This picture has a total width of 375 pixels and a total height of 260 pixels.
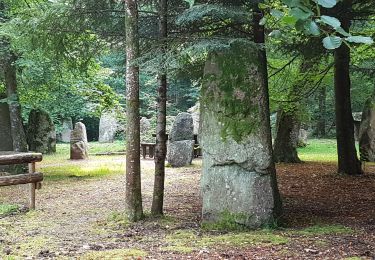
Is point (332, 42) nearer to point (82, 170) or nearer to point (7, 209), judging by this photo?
point (7, 209)

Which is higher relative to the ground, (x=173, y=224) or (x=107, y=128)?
(x=107, y=128)

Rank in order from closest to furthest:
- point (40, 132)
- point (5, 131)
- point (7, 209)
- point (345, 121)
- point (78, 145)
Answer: point (7, 209)
point (345, 121)
point (5, 131)
point (78, 145)
point (40, 132)

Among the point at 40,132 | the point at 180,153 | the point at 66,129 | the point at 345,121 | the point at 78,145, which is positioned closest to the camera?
the point at 345,121

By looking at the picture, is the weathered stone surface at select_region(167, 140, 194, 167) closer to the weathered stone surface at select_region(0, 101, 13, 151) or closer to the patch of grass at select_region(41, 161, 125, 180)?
the patch of grass at select_region(41, 161, 125, 180)

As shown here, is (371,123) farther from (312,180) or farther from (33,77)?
(33,77)

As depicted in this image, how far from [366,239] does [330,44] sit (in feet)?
15.6

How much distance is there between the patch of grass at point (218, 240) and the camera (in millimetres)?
5316

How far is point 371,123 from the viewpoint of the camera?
15242 mm

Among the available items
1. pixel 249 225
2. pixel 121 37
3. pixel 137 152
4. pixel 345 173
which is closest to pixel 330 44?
pixel 249 225

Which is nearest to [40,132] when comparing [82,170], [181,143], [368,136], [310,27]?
[82,170]

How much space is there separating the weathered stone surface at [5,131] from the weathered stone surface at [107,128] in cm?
1548

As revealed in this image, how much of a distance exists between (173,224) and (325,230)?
86.0 inches

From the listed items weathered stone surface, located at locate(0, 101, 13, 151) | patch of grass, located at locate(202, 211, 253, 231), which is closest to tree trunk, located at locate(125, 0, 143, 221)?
patch of grass, located at locate(202, 211, 253, 231)

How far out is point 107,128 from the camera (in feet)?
98.0
